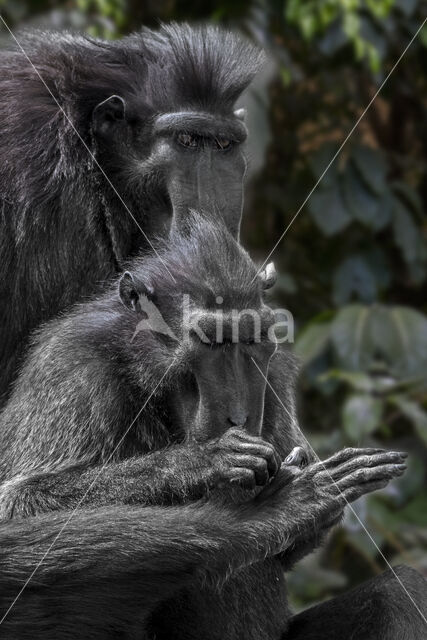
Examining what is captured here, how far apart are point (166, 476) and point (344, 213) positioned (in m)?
3.47

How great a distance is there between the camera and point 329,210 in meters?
6.09

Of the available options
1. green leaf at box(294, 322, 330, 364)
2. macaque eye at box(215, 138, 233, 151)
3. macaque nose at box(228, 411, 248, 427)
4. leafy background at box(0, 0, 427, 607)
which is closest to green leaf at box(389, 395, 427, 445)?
leafy background at box(0, 0, 427, 607)

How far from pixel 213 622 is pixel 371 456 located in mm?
602

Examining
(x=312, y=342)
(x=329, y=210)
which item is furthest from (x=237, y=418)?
(x=329, y=210)

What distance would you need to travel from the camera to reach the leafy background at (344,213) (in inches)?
217

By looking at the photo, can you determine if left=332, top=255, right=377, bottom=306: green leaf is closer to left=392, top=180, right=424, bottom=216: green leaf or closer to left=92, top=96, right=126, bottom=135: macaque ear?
left=392, top=180, right=424, bottom=216: green leaf

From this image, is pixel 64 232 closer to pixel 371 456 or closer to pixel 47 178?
pixel 47 178

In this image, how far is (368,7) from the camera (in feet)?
19.0

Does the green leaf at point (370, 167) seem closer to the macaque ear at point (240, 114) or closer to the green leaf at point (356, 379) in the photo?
the green leaf at point (356, 379)

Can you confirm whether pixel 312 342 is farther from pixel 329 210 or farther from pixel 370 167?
pixel 370 167

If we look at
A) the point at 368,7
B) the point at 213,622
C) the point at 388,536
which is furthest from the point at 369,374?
the point at 213,622

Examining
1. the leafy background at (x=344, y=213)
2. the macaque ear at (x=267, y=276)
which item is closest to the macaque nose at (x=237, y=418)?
the macaque ear at (x=267, y=276)

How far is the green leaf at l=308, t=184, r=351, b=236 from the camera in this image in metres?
6.06

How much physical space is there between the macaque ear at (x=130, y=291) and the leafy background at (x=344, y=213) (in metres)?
2.29
